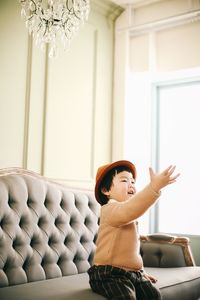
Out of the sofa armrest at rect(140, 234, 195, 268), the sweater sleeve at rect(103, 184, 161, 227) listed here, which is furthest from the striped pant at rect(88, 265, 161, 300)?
the sofa armrest at rect(140, 234, 195, 268)

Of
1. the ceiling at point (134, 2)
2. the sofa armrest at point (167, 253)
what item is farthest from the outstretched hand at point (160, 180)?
the ceiling at point (134, 2)

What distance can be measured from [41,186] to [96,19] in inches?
74.8

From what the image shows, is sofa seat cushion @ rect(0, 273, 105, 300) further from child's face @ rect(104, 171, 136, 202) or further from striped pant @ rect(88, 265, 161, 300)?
child's face @ rect(104, 171, 136, 202)

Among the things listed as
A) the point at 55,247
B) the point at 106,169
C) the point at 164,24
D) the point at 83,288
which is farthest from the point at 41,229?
the point at 164,24

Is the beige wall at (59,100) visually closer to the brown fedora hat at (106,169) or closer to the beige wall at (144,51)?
the beige wall at (144,51)

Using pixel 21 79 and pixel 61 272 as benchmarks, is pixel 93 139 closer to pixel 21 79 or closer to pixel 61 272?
pixel 21 79

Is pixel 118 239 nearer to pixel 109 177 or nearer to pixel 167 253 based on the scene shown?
pixel 109 177

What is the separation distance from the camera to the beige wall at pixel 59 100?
290cm

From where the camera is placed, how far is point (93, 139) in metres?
3.60

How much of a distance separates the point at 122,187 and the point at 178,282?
0.70 meters

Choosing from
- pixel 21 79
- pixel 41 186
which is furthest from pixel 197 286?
pixel 21 79

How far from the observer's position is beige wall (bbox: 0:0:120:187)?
2902mm

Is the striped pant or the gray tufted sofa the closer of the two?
the striped pant

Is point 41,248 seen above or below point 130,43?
below
